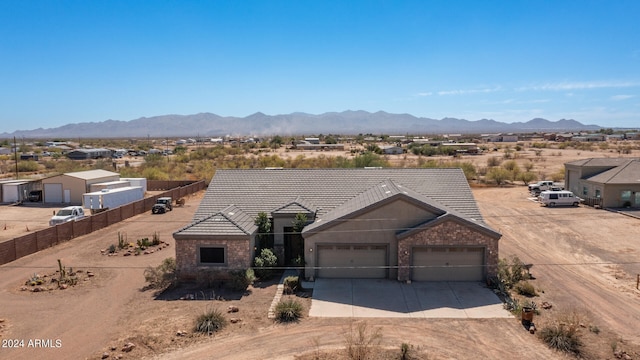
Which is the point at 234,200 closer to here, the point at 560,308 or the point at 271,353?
the point at 271,353

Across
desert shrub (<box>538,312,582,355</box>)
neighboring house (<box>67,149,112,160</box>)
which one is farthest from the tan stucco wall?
neighboring house (<box>67,149,112,160</box>)

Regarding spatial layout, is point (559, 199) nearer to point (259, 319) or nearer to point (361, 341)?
point (361, 341)

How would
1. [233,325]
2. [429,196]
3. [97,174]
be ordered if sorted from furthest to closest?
[97,174], [429,196], [233,325]

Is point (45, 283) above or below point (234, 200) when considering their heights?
below

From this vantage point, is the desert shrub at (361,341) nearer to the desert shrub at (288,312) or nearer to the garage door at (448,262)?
the desert shrub at (288,312)

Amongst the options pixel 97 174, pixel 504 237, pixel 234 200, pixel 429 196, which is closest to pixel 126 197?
pixel 97 174

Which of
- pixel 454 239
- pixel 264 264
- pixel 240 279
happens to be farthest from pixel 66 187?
pixel 454 239
